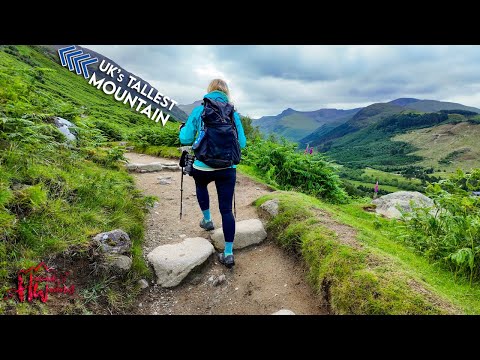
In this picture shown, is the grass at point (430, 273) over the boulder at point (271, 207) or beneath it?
beneath

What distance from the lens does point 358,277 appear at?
4.17m

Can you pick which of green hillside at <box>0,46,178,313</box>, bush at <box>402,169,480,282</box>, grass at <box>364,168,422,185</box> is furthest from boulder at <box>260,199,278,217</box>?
grass at <box>364,168,422,185</box>

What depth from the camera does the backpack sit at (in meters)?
4.96

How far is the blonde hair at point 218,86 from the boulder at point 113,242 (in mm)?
2978

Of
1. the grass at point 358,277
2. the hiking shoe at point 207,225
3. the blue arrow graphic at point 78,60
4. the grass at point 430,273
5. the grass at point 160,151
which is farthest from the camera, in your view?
the grass at point 160,151

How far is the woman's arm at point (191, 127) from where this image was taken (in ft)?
17.1

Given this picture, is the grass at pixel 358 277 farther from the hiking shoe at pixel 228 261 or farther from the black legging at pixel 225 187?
the black legging at pixel 225 187

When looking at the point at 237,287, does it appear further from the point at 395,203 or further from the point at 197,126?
the point at 395,203

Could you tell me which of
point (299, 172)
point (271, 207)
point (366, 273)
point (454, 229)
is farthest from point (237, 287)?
point (299, 172)

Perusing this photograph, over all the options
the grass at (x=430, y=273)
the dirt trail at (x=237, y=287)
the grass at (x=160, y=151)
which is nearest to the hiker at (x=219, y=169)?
the dirt trail at (x=237, y=287)

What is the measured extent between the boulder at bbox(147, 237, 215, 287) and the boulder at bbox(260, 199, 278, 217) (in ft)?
6.02

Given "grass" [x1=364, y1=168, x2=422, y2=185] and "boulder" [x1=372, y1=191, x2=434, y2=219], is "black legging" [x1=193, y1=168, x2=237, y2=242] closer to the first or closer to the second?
"boulder" [x1=372, y1=191, x2=434, y2=219]

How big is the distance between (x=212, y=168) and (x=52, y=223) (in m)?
2.64

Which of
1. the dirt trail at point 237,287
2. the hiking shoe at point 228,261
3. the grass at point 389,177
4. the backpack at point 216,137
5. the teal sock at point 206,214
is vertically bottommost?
the grass at point 389,177
